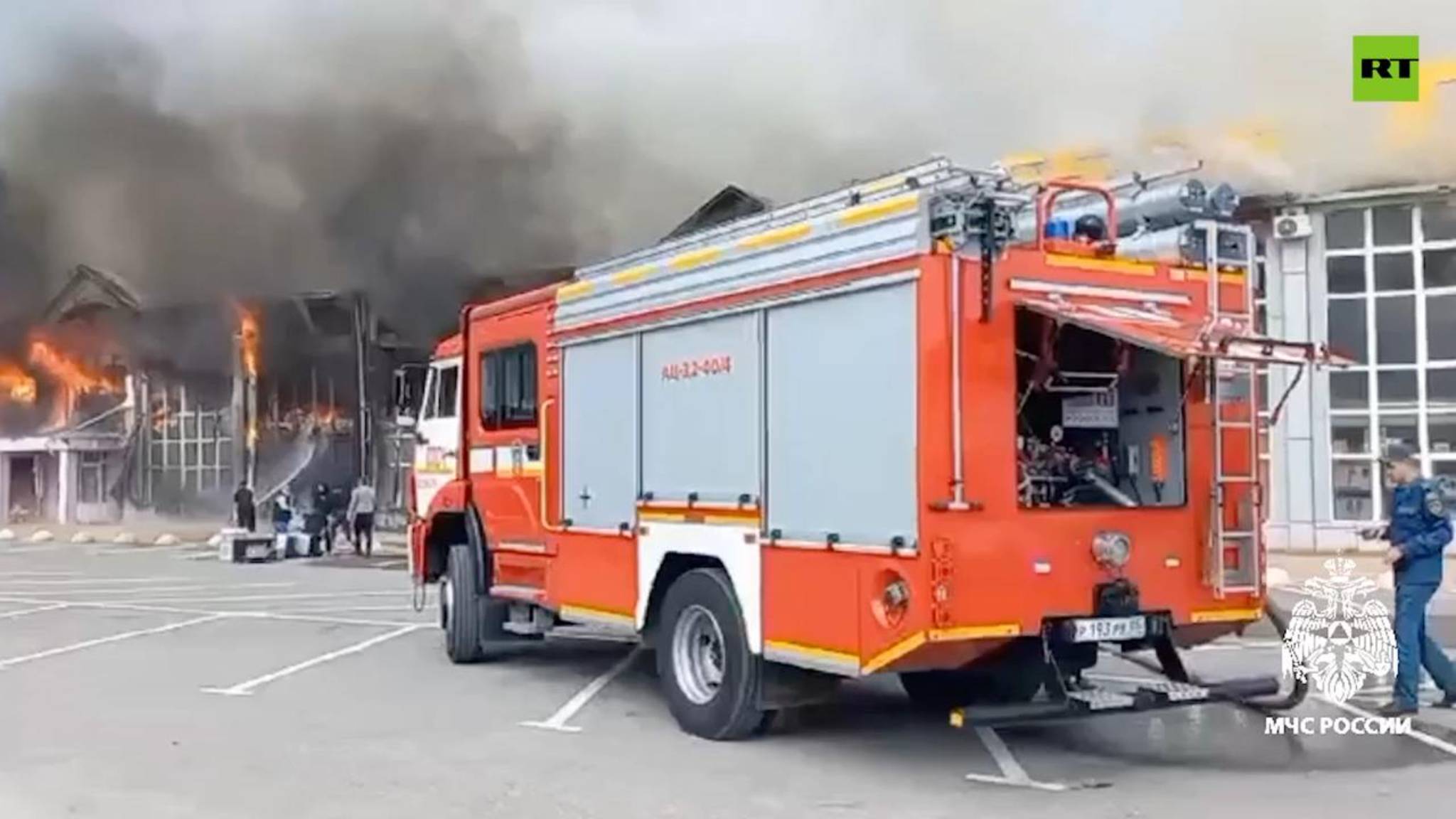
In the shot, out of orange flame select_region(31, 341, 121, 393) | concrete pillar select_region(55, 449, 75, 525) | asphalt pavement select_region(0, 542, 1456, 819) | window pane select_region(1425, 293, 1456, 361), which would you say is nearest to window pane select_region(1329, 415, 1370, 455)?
window pane select_region(1425, 293, 1456, 361)

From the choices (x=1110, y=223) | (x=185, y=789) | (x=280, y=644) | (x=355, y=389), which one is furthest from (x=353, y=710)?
(x=355, y=389)

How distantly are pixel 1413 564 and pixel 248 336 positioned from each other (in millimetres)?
23962

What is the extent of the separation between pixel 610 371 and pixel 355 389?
22.3 m

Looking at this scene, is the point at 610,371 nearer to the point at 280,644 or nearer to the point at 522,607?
the point at 522,607

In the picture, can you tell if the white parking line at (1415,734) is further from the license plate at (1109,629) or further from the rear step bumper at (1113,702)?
the license plate at (1109,629)

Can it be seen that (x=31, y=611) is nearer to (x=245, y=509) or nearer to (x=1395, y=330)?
(x=245, y=509)

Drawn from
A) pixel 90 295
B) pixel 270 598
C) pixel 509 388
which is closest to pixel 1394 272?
pixel 270 598

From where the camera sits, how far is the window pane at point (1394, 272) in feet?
71.2

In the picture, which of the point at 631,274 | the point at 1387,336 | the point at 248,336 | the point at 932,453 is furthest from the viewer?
the point at 248,336

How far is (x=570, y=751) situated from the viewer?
7.70 meters

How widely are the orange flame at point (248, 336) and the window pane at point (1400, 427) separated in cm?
1839

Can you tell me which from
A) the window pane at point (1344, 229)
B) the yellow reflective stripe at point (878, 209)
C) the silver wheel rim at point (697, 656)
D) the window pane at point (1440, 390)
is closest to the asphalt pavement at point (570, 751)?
the silver wheel rim at point (697, 656)

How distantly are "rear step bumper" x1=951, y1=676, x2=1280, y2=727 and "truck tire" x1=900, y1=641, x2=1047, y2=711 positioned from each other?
0.63 feet

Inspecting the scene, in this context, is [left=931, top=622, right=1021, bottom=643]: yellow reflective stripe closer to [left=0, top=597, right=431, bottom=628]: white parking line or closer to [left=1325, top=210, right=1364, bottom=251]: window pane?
[left=0, top=597, right=431, bottom=628]: white parking line
